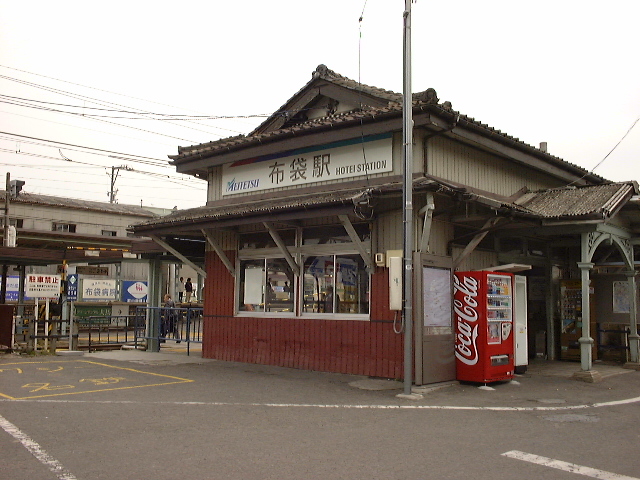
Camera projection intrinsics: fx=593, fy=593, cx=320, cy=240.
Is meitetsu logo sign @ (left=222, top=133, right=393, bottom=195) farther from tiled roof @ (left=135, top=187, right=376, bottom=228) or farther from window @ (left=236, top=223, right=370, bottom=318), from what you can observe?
window @ (left=236, top=223, right=370, bottom=318)

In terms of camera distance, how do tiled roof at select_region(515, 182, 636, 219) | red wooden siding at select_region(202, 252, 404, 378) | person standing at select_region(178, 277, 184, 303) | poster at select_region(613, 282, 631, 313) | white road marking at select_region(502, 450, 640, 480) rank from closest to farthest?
white road marking at select_region(502, 450, 640, 480) → red wooden siding at select_region(202, 252, 404, 378) → tiled roof at select_region(515, 182, 636, 219) → poster at select_region(613, 282, 631, 313) → person standing at select_region(178, 277, 184, 303)

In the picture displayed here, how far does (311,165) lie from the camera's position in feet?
44.3

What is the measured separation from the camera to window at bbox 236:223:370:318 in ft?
40.7

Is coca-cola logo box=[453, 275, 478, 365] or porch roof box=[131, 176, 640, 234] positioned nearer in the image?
porch roof box=[131, 176, 640, 234]

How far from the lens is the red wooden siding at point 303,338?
38.3 ft

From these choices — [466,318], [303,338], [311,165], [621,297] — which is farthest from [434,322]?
[621,297]

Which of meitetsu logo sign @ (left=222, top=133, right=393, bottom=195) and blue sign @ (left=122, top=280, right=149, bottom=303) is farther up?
meitetsu logo sign @ (left=222, top=133, right=393, bottom=195)

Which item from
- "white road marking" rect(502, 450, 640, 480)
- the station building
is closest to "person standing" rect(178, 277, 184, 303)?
the station building

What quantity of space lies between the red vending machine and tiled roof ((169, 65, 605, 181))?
3.15m

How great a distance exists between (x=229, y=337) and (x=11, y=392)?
5518mm

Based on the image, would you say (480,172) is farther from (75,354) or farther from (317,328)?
(75,354)

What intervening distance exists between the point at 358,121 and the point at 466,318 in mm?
4478

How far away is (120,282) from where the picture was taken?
28516 millimetres

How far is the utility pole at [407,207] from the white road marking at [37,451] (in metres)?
5.74
